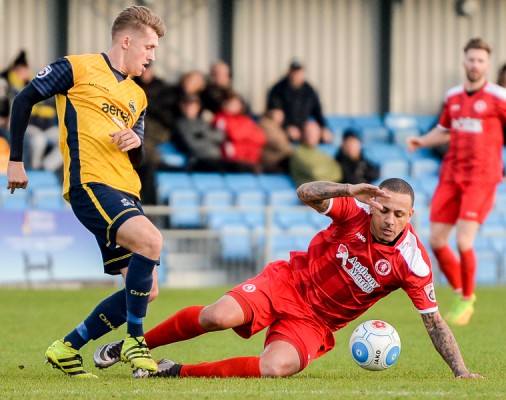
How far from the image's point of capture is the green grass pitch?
6.32 metres

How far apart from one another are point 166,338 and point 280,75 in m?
15.0

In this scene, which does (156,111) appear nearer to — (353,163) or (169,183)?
(169,183)

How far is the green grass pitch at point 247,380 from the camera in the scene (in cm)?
632

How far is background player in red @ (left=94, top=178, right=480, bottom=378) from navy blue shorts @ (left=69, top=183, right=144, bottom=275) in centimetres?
70

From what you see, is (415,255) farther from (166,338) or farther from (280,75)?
(280,75)

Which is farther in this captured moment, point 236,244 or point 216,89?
point 216,89

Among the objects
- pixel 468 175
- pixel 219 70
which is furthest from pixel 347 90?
pixel 468 175

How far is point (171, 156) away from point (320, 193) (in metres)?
12.1

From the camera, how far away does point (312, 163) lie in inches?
727

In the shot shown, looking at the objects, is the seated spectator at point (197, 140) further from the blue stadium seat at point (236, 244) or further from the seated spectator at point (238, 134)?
the blue stadium seat at point (236, 244)

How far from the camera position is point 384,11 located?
891 inches

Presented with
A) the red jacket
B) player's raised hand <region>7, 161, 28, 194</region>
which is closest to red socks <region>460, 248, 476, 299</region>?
player's raised hand <region>7, 161, 28, 194</region>

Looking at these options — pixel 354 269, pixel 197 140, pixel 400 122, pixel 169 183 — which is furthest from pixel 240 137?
pixel 354 269

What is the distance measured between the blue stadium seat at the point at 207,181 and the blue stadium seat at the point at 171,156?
1.15 feet
